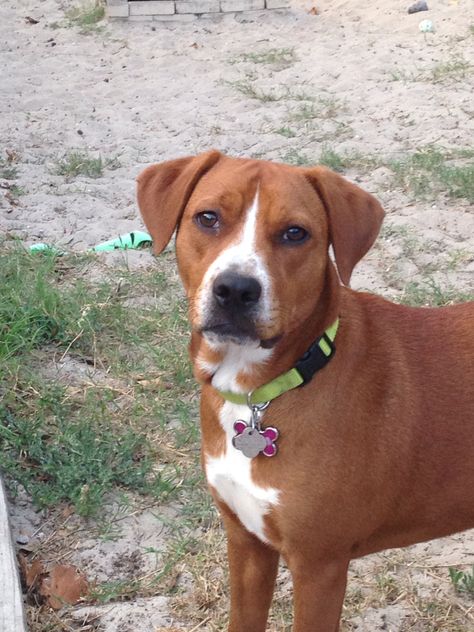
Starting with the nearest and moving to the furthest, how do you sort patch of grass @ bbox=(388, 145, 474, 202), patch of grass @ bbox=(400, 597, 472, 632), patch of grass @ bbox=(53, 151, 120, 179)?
patch of grass @ bbox=(400, 597, 472, 632) → patch of grass @ bbox=(388, 145, 474, 202) → patch of grass @ bbox=(53, 151, 120, 179)

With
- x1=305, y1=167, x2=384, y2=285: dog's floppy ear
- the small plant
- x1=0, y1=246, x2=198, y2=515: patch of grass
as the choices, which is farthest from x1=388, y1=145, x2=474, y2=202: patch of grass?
x1=305, y1=167, x2=384, y2=285: dog's floppy ear

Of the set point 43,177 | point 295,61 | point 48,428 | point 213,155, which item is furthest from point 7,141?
point 213,155

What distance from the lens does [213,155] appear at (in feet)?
9.58

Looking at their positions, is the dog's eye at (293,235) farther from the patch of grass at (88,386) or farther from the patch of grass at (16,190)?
the patch of grass at (16,190)

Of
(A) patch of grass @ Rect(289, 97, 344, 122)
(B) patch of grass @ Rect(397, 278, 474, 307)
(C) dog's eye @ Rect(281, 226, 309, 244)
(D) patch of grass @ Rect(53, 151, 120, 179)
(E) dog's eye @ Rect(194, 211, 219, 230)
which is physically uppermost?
(E) dog's eye @ Rect(194, 211, 219, 230)

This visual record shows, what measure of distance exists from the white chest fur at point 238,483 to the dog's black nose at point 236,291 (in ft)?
1.32

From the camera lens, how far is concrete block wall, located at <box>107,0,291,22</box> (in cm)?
1045

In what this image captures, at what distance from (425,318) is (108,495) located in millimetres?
1604

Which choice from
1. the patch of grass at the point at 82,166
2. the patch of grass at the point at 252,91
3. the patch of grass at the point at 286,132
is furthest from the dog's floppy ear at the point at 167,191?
the patch of grass at the point at 252,91

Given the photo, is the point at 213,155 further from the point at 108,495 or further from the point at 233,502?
the point at 108,495

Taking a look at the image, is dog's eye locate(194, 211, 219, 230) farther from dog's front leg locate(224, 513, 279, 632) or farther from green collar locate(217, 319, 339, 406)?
dog's front leg locate(224, 513, 279, 632)

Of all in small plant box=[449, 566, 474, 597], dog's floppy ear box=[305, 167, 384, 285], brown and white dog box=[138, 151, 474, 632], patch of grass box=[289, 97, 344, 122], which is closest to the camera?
brown and white dog box=[138, 151, 474, 632]

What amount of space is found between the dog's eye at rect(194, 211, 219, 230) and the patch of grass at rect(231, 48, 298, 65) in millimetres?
6680

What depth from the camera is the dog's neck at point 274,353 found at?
273 cm
